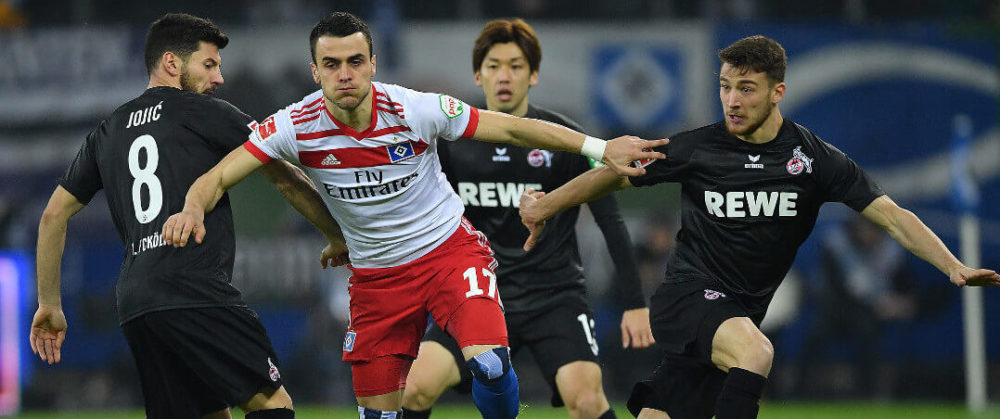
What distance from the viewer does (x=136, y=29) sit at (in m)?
15.9

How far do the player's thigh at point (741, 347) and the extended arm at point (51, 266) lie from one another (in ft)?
10.7

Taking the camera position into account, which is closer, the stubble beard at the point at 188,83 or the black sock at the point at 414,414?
the stubble beard at the point at 188,83

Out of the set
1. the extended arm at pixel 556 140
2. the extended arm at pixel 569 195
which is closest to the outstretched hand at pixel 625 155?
the extended arm at pixel 556 140

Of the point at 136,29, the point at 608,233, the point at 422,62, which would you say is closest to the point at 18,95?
the point at 136,29

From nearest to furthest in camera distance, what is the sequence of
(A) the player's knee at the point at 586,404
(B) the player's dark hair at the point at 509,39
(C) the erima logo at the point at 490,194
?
(A) the player's knee at the point at 586,404 < (C) the erima logo at the point at 490,194 < (B) the player's dark hair at the point at 509,39

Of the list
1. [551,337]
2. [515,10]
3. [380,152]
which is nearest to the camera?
[380,152]

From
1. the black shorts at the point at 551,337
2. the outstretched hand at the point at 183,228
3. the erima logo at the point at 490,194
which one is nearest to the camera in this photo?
the outstretched hand at the point at 183,228

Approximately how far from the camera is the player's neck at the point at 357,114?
18.9 feet

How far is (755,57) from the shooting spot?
6082mm

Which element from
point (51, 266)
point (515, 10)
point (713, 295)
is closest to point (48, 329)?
point (51, 266)

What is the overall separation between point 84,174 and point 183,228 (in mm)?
944

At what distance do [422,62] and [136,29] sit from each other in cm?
379

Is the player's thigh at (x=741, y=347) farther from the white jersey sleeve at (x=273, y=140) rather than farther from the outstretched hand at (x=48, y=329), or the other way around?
the outstretched hand at (x=48, y=329)

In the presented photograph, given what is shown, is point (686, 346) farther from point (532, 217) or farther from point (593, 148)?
point (593, 148)
